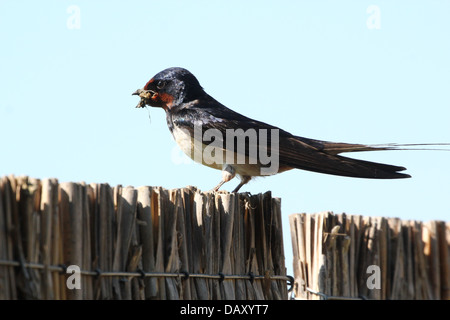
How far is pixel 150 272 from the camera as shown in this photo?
13.7 ft

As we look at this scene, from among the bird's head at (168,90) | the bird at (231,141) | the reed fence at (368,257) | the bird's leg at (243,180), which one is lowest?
the reed fence at (368,257)

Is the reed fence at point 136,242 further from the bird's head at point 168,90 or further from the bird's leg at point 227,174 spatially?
the bird's head at point 168,90

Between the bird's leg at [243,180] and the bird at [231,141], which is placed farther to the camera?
the bird's leg at [243,180]

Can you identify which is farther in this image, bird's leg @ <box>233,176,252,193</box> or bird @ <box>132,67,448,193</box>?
bird's leg @ <box>233,176,252,193</box>

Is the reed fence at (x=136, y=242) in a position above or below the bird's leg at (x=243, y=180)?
below

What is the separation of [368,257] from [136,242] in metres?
1.90

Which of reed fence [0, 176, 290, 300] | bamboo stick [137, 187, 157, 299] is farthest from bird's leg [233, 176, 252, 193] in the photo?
bamboo stick [137, 187, 157, 299]

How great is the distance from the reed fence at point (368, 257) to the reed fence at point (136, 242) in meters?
0.20

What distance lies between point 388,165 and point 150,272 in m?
2.87

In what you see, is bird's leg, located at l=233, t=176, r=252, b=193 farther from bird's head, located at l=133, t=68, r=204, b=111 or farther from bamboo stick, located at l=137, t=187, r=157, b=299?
bamboo stick, located at l=137, t=187, r=157, b=299

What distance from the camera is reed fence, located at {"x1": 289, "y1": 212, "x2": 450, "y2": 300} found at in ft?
16.5

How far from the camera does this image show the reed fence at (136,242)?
3.42 metres

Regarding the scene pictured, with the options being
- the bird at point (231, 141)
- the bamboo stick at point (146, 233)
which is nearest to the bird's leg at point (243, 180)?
the bird at point (231, 141)

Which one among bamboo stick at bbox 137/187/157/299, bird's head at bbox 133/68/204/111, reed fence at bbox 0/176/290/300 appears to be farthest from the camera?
bird's head at bbox 133/68/204/111
